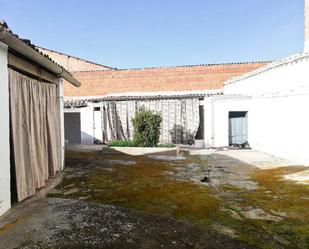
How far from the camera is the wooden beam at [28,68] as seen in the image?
6.21 metres

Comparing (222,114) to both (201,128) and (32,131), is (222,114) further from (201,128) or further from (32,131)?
(32,131)

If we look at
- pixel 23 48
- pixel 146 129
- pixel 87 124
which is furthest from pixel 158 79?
pixel 23 48

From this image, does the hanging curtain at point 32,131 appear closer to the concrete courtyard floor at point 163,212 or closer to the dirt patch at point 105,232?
the concrete courtyard floor at point 163,212

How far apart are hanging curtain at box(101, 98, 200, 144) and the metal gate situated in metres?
2.15

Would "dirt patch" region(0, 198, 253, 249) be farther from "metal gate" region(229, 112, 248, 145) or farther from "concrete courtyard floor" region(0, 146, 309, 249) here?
"metal gate" region(229, 112, 248, 145)

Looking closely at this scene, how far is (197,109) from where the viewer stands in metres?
18.9

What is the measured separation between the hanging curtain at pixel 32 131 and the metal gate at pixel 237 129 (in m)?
11.1

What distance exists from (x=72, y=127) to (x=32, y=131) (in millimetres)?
15586

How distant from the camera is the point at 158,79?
25156mm

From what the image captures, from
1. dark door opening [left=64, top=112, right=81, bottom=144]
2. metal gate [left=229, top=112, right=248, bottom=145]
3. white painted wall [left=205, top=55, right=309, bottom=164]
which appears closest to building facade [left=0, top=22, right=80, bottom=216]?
white painted wall [left=205, top=55, right=309, bottom=164]

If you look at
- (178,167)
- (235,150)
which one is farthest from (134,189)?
(235,150)

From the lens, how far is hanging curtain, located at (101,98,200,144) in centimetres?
1898

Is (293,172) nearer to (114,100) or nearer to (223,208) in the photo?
(223,208)

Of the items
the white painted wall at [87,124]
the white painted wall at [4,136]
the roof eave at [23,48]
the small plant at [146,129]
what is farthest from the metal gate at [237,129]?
the white painted wall at [4,136]
